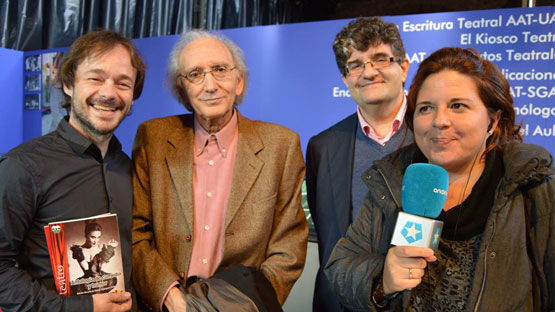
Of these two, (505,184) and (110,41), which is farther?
(110,41)

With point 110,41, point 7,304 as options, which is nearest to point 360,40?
point 110,41

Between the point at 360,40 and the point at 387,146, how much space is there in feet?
1.56

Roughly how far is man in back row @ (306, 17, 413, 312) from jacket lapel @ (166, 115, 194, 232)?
0.58m

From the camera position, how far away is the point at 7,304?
4.64 feet

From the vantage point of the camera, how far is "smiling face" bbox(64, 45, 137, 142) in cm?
166

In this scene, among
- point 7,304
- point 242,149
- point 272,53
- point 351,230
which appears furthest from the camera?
point 272,53

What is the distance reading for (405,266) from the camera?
1200 mm

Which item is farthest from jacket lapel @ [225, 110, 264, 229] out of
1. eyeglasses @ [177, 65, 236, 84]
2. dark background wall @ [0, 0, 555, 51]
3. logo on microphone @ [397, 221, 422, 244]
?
dark background wall @ [0, 0, 555, 51]

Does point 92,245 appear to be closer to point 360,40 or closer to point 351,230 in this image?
point 351,230

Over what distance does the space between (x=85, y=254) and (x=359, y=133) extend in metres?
1.23

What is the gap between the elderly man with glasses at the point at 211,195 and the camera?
5.77ft

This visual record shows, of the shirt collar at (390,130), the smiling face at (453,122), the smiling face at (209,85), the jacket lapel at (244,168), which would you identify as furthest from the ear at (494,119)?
the smiling face at (209,85)

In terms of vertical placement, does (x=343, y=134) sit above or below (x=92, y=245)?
above

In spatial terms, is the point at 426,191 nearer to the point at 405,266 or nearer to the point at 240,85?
the point at 405,266
